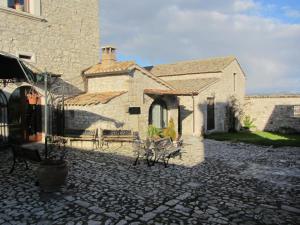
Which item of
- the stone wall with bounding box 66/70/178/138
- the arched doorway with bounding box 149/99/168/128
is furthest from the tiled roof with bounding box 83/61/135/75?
the arched doorway with bounding box 149/99/168/128

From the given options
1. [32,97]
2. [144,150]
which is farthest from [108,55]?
[144,150]

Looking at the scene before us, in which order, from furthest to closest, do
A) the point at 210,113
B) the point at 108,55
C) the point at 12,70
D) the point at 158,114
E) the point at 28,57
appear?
the point at 210,113, the point at 158,114, the point at 108,55, the point at 28,57, the point at 12,70

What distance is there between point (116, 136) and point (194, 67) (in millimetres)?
13787

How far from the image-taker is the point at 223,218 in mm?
5738

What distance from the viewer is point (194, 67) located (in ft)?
84.2

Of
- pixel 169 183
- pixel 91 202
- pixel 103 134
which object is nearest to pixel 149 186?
pixel 169 183

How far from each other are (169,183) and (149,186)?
61cm

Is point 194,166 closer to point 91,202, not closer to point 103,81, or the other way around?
point 91,202

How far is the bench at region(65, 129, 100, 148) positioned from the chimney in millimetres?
4448

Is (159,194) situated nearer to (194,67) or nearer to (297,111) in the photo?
(194,67)

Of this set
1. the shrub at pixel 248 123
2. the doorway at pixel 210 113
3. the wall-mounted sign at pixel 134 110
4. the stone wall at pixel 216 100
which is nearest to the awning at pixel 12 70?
the wall-mounted sign at pixel 134 110

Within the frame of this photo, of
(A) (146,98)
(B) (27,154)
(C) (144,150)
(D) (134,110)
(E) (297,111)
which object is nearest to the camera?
(B) (27,154)

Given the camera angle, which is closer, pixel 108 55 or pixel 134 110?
pixel 134 110

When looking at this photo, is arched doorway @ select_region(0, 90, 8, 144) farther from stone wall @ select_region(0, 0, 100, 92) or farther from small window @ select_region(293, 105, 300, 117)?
small window @ select_region(293, 105, 300, 117)
